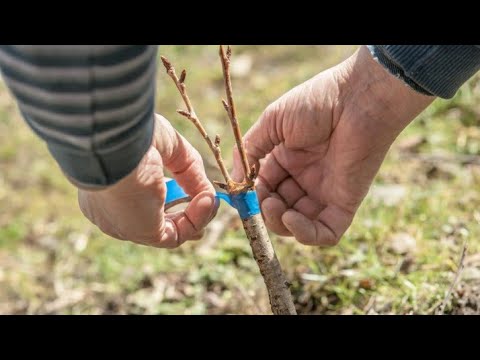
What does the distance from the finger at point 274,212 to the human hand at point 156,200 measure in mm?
273

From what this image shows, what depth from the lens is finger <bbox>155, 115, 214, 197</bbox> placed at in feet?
5.50

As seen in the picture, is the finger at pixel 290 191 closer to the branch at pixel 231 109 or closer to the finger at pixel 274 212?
the finger at pixel 274 212

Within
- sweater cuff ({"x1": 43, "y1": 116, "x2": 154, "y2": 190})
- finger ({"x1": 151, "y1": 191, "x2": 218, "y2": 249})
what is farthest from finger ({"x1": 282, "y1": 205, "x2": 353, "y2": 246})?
sweater cuff ({"x1": 43, "y1": 116, "x2": 154, "y2": 190})

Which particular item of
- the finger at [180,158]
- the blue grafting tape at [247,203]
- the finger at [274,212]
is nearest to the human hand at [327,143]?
the finger at [274,212]

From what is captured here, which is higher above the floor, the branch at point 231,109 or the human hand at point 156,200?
the branch at point 231,109

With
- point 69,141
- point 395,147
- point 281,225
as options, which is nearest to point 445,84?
point 281,225

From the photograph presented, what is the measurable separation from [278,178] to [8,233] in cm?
191

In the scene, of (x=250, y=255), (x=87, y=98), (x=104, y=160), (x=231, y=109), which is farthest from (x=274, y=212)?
(x=87, y=98)

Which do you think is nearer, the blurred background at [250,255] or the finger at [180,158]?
the finger at [180,158]

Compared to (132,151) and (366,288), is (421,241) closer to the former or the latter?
(366,288)

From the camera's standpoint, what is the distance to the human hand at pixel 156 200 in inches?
57.5

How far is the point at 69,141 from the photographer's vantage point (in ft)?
3.80

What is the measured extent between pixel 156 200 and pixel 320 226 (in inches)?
29.6
